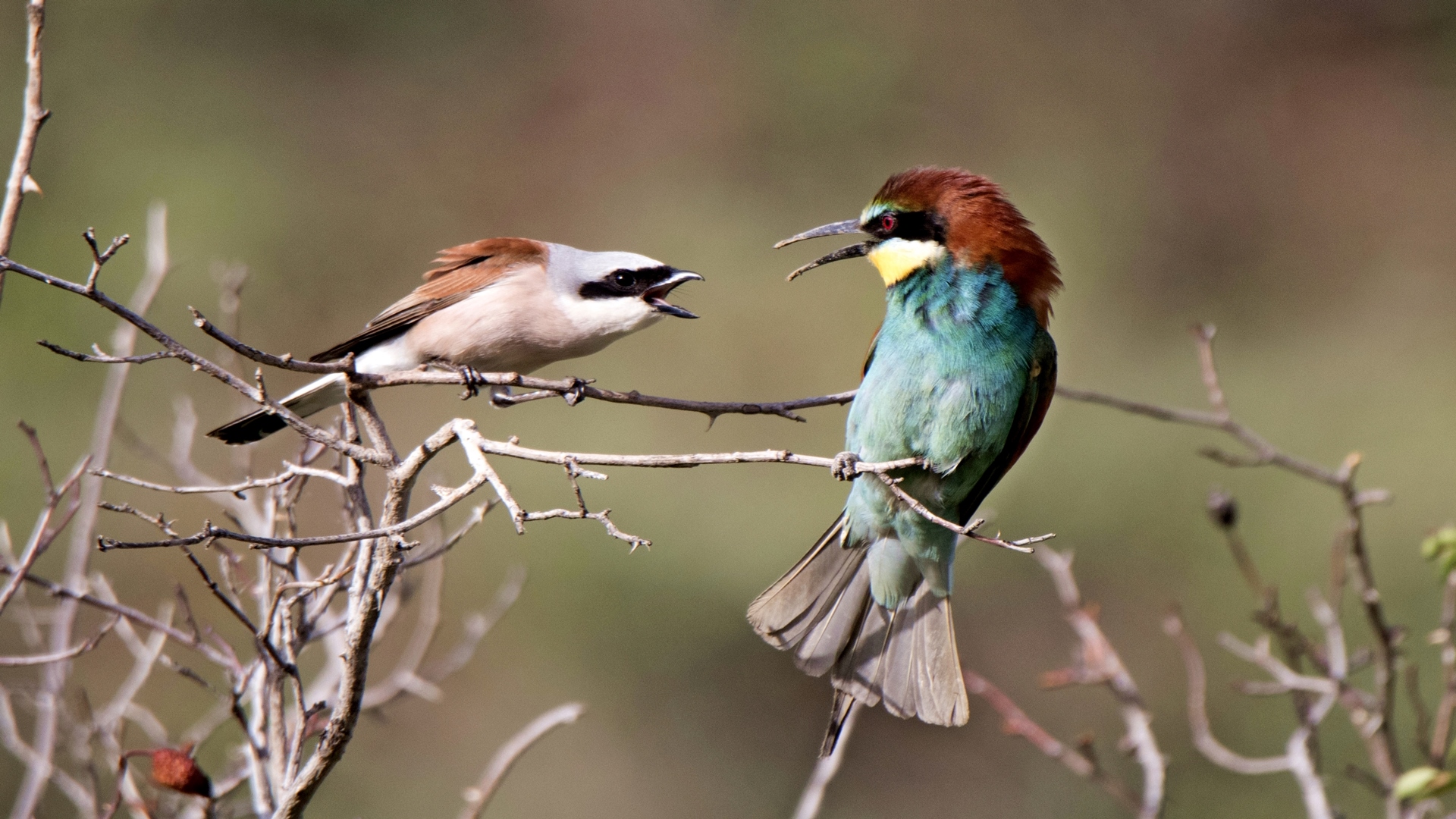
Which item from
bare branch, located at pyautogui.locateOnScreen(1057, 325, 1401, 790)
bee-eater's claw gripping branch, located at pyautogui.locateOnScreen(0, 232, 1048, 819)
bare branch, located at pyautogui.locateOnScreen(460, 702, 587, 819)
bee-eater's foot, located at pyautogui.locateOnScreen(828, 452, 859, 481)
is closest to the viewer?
bee-eater's claw gripping branch, located at pyautogui.locateOnScreen(0, 232, 1048, 819)

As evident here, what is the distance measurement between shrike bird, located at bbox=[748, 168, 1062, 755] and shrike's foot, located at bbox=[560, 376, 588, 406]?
501 mm

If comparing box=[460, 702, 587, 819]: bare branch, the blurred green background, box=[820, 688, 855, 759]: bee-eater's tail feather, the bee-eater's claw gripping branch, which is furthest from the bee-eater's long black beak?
the blurred green background

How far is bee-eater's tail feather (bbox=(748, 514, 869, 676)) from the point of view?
2572 millimetres

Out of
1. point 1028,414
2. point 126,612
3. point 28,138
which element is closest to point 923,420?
point 1028,414

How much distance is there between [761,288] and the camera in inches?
252

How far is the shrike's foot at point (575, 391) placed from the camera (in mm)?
2146

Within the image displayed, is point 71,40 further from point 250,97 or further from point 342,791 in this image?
point 342,791

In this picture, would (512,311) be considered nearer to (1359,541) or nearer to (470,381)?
(470,381)

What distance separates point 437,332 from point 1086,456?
3897 millimetres

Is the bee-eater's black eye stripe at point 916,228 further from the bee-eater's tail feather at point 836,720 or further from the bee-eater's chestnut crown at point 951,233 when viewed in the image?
the bee-eater's tail feather at point 836,720

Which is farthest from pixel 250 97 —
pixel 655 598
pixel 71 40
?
pixel 655 598

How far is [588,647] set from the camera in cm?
545

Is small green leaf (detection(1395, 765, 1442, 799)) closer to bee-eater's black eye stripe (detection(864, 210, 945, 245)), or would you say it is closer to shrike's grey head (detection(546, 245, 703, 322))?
bee-eater's black eye stripe (detection(864, 210, 945, 245))

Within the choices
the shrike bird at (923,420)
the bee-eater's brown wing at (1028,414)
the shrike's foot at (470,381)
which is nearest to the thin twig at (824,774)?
the shrike bird at (923,420)
